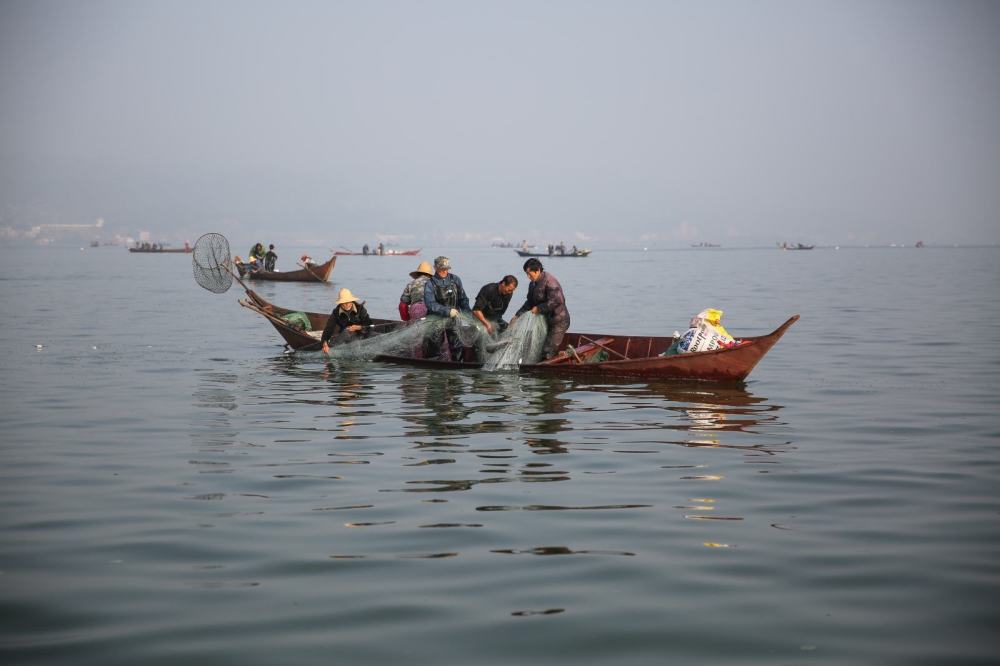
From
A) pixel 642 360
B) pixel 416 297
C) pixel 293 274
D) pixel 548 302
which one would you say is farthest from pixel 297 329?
pixel 293 274

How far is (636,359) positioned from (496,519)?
888cm

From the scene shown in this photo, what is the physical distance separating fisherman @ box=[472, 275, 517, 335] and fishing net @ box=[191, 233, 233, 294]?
20.6 feet

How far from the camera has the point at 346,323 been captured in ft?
65.7

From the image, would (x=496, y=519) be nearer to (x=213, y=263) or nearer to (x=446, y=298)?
(x=446, y=298)

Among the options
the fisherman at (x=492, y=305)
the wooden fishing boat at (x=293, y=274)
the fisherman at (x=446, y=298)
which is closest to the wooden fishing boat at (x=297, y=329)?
the fisherman at (x=446, y=298)

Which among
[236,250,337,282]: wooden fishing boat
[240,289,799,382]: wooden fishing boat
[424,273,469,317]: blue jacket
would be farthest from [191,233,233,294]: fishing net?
[236,250,337,282]: wooden fishing boat

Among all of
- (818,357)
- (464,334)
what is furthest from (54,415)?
(818,357)

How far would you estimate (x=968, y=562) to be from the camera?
7250 mm

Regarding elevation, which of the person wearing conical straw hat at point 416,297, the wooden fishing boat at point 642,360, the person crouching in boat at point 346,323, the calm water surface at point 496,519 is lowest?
the calm water surface at point 496,519

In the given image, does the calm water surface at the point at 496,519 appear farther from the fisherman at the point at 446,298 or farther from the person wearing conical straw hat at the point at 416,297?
the person wearing conical straw hat at the point at 416,297

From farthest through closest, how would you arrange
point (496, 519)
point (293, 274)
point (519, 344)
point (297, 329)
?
point (293, 274) → point (297, 329) → point (519, 344) → point (496, 519)

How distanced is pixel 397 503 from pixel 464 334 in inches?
383

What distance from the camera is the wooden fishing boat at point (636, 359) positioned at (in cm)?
1611

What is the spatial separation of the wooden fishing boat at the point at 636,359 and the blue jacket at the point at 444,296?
0.96m
